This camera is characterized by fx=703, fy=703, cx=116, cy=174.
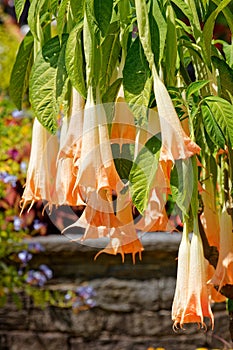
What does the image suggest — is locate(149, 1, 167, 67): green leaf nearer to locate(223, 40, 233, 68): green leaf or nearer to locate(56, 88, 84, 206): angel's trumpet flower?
locate(56, 88, 84, 206): angel's trumpet flower

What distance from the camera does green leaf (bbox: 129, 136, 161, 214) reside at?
0.82 meters

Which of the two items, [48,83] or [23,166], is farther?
[23,166]

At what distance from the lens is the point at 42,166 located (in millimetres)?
996

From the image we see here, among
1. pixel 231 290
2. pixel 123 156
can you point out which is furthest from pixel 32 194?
pixel 231 290

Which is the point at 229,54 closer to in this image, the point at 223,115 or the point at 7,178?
the point at 223,115

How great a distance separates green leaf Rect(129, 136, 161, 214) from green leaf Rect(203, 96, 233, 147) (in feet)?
0.38

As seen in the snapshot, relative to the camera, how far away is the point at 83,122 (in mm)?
909

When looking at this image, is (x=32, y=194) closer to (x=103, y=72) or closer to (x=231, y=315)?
(x=103, y=72)

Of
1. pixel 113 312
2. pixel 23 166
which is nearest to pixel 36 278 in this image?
pixel 113 312

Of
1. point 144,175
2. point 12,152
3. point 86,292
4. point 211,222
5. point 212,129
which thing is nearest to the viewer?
point 144,175

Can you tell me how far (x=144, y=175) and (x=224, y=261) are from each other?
40 cm

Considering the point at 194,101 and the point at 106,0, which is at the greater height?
the point at 106,0

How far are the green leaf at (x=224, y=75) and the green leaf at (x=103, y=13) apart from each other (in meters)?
0.25

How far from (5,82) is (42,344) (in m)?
1.50
